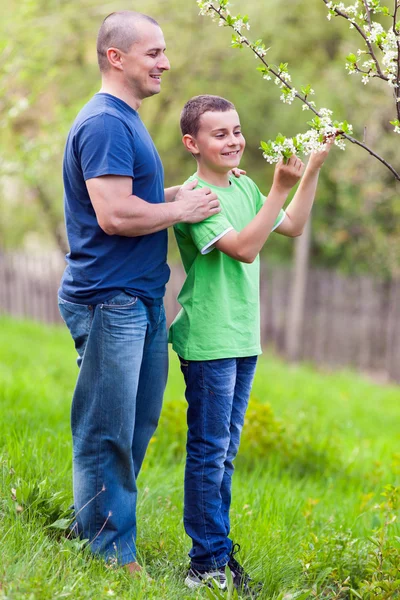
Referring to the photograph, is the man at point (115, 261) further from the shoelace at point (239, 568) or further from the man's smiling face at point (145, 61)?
the shoelace at point (239, 568)

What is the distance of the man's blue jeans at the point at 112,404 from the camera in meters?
2.73

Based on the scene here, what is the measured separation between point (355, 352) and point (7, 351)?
5036mm

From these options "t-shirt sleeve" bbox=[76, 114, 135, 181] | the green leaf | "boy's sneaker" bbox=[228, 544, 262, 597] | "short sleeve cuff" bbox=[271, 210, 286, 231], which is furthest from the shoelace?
the green leaf

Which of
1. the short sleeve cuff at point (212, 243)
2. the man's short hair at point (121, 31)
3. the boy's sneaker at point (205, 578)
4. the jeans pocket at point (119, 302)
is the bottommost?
the boy's sneaker at point (205, 578)

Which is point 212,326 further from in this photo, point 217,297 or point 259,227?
point 259,227

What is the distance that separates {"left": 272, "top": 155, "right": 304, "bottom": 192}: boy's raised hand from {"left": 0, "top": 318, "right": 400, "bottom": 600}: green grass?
1.40m

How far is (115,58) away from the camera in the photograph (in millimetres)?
2707

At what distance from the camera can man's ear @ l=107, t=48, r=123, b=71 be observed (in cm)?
269

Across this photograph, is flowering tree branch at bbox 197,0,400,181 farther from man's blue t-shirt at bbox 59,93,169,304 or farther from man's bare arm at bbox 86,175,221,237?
man's blue t-shirt at bbox 59,93,169,304

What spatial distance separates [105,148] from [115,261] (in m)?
0.40

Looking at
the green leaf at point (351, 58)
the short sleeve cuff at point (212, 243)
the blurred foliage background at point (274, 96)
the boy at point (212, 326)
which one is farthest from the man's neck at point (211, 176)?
the blurred foliage background at point (274, 96)

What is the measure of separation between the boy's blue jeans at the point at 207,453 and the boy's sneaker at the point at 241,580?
0.23ft

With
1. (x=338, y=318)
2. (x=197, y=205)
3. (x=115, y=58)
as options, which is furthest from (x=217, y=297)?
(x=338, y=318)

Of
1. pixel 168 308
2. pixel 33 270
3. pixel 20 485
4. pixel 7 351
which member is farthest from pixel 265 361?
pixel 20 485
